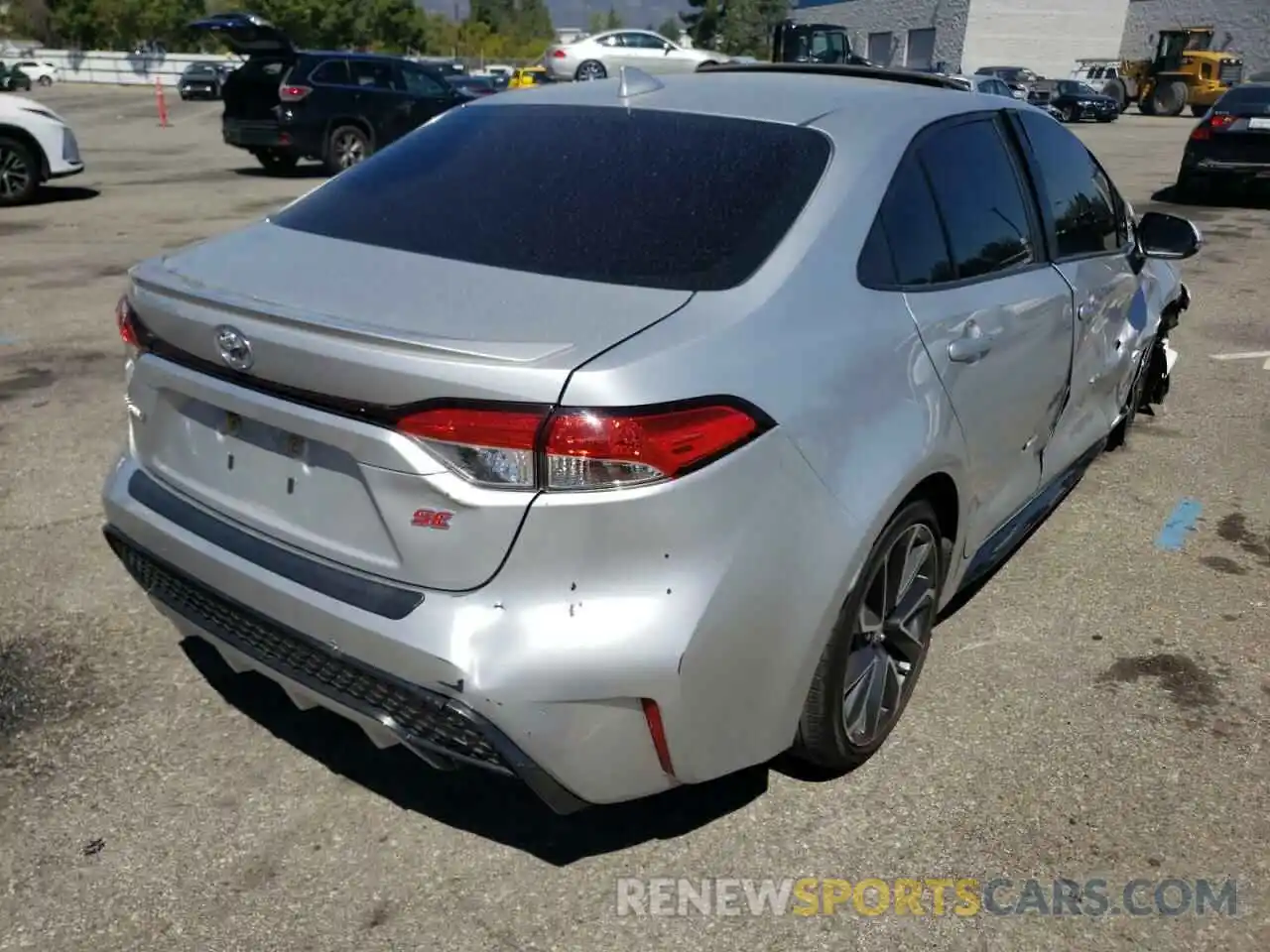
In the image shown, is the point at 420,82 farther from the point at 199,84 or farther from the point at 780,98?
the point at 199,84

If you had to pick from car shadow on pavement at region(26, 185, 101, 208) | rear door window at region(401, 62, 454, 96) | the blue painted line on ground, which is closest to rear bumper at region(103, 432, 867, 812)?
the blue painted line on ground

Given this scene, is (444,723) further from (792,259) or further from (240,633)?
(792,259)

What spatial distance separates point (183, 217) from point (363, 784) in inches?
423

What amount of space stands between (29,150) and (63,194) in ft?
4.95

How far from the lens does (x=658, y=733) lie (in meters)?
2.16

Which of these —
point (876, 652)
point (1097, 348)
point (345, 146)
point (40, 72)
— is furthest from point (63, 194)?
point (40, 72)

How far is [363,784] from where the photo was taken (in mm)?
2791

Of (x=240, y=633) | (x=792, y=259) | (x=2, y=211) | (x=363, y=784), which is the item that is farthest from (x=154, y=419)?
(x=2, y=211)

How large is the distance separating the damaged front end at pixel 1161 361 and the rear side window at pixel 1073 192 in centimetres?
109

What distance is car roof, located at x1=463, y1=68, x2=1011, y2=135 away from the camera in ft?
9.62

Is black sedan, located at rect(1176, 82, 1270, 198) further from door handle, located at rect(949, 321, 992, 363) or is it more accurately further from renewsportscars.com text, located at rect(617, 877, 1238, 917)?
renewsportscars.com text, located at rect(617, 877, 1238, 917)

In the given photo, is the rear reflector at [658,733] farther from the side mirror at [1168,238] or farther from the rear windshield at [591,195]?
the side mirror at [1168,238]

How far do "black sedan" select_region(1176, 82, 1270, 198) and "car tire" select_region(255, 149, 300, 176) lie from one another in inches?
478

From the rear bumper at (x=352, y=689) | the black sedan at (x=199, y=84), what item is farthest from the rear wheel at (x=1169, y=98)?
the rear bumper at (x=352, y=689)
